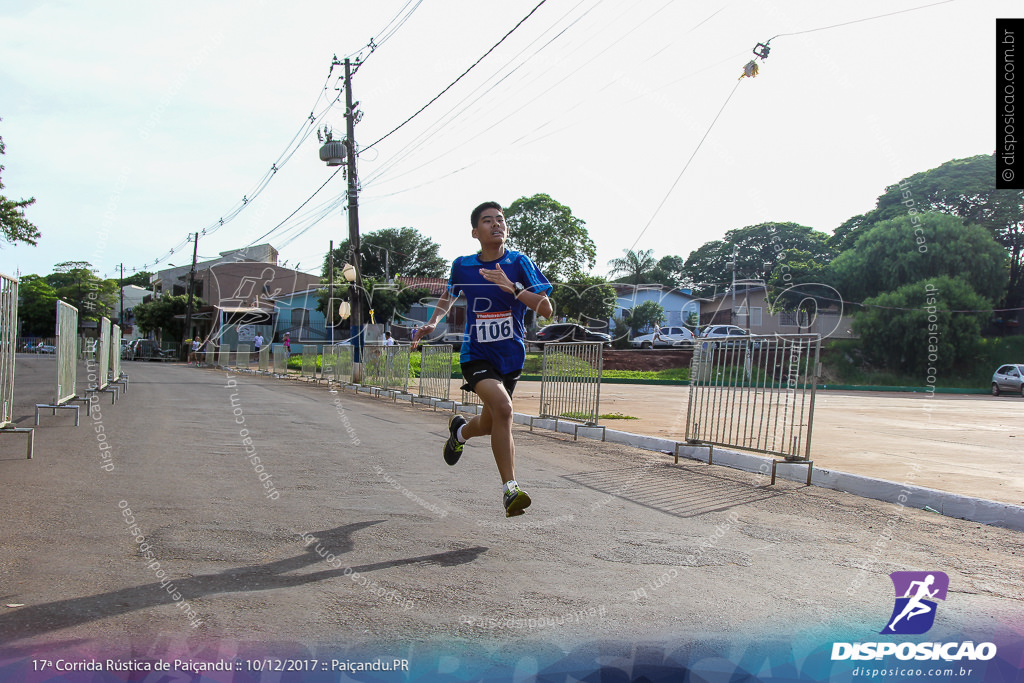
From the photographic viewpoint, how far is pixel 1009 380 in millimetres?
30750

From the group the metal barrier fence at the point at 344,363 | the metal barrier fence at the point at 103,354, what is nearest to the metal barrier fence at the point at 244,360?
the metal barrier fence at the point at 344,363

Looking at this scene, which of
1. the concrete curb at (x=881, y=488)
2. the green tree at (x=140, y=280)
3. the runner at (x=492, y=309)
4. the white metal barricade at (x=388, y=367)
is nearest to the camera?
the runner at (x=492, y=309)

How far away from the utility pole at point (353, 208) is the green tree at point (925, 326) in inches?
998

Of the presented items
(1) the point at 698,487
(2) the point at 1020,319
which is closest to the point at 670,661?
(1) the point at 698,487

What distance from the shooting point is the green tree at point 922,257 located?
123 feet

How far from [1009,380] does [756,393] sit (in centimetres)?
2909

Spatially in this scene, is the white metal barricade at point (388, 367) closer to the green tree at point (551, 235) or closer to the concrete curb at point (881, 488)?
the concrete curb at point (881, 488)

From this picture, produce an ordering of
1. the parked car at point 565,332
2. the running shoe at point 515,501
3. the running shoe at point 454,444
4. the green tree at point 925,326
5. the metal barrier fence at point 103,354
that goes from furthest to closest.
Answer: the parked car at point 565,332 → the green tree at point 925,326 → the metal barrier fence at point 103,354 → the running shoe at point 454,444 → the running shoe at point 515,501

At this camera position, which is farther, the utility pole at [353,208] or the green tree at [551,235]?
the green tree at [551,235]

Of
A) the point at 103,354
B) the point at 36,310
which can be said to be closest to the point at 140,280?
the point at 36,310

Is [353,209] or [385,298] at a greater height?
[353,209]

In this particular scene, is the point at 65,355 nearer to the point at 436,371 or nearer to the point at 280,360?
the point at 436,371

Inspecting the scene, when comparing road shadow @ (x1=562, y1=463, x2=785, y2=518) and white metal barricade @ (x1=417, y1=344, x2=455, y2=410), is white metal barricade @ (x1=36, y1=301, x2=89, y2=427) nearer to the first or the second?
white metal barricade @ (x1=417, y1=344, x2=455, y2=410)

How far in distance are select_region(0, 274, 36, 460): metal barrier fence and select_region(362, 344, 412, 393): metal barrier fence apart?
1022 cm
